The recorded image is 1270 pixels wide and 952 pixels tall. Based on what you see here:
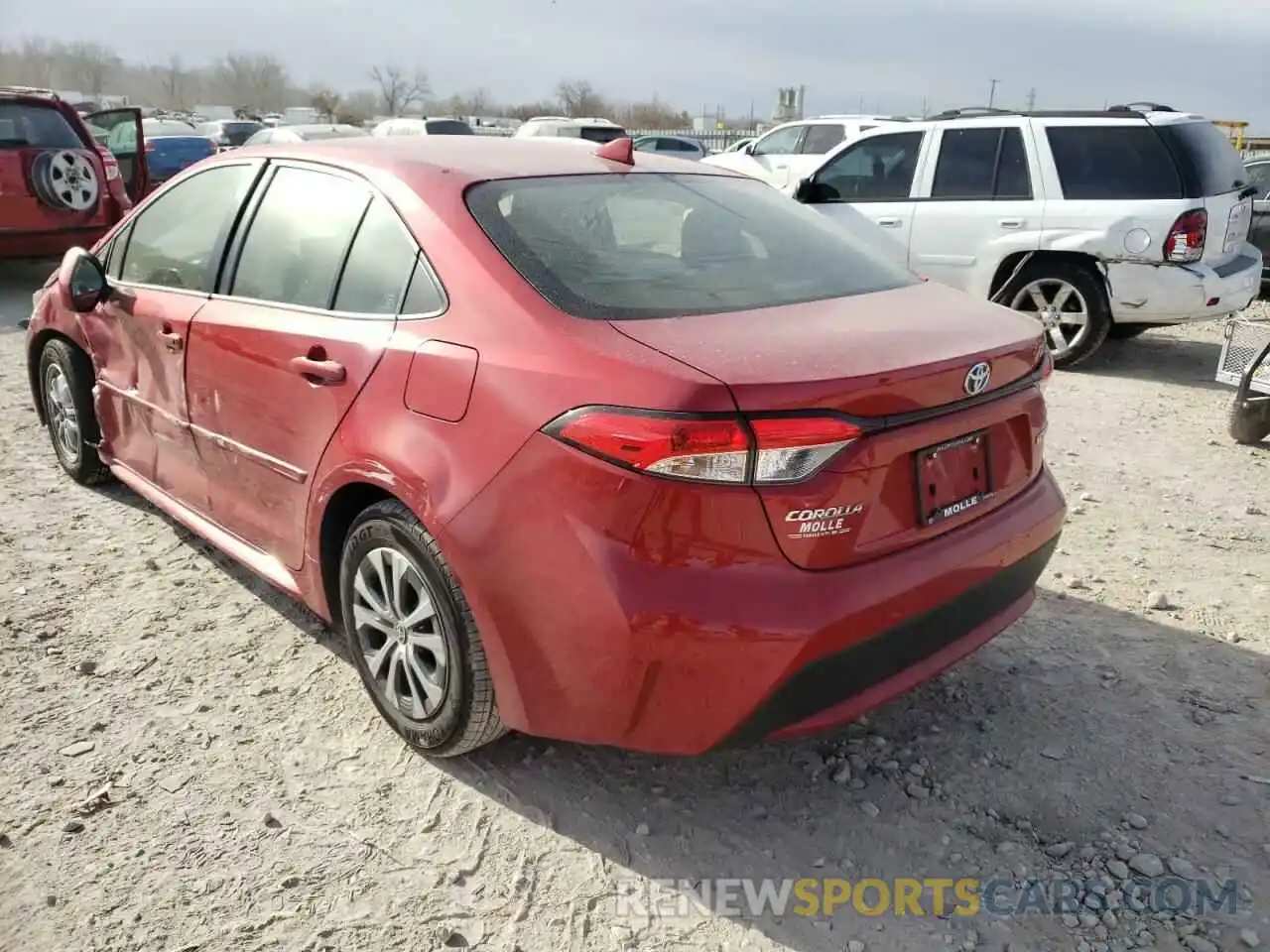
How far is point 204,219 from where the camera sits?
3.61 metres

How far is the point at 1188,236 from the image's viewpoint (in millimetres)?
7008

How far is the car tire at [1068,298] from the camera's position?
7.37 m

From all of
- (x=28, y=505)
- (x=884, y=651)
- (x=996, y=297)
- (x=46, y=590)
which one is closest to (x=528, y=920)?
(x=884, y=651)

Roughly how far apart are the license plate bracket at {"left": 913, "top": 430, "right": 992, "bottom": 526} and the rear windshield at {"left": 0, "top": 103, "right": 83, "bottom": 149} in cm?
948

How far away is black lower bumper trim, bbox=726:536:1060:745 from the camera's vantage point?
220cm

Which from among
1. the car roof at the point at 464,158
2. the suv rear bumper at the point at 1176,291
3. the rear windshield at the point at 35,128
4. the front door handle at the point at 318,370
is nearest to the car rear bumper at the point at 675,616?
the front door handle at the point at 318,370

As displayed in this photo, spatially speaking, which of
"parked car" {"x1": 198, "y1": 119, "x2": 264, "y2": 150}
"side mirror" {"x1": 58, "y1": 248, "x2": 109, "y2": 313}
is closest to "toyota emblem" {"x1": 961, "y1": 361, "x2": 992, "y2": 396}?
"side mirror" {"x1": 58, "y1": 248, "x2": 109, "y2": 313}

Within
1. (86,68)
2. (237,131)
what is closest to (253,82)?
(86,68)

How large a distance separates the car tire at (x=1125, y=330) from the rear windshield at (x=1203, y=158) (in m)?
1.15

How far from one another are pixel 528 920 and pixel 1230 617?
278cm

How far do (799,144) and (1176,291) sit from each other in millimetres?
8971

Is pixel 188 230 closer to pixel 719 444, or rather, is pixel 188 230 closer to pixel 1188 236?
pixel 719 444

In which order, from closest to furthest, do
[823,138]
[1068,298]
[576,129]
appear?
[1068,298]
[823,138]
[576,129]

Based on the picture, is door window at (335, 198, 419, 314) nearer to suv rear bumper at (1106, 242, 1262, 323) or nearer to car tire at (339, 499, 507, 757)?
car tire at (339, 499, 507, 757)
